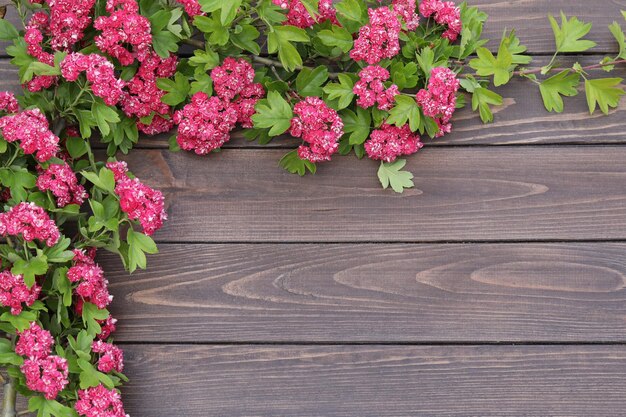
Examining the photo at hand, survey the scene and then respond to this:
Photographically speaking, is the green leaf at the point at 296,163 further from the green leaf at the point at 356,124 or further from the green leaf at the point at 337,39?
the green leaf at the point at 337,39

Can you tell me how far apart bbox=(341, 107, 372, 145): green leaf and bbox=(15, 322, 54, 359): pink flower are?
0.65 m

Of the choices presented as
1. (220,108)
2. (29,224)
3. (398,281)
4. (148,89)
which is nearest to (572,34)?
(398,281)

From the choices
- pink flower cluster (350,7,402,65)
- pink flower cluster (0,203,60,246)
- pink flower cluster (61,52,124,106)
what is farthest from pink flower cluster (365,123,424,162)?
pink flower cluster (0,203,60,246)

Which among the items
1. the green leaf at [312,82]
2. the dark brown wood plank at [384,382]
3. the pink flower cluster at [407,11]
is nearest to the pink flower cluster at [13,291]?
Answer: the dark brown wood plank at [384,382]

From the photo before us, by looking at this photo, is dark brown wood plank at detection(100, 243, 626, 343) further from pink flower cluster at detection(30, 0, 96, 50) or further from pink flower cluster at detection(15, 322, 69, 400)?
pink flower cluster at detection(30, 0, 96, 50)

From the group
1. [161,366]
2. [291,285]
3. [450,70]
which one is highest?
[450,70]

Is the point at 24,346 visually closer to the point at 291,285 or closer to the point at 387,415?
the point at 291,285

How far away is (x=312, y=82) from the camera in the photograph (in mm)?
1321

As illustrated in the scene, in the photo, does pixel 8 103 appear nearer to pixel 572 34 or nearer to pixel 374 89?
pixel 374 89

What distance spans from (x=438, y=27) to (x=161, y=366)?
0.85m

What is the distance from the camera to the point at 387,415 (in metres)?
1.33

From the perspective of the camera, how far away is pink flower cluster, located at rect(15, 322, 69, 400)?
1.17 meters

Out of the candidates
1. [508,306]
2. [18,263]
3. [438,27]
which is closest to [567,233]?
[508,306]

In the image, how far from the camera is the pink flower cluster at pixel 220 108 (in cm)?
129
